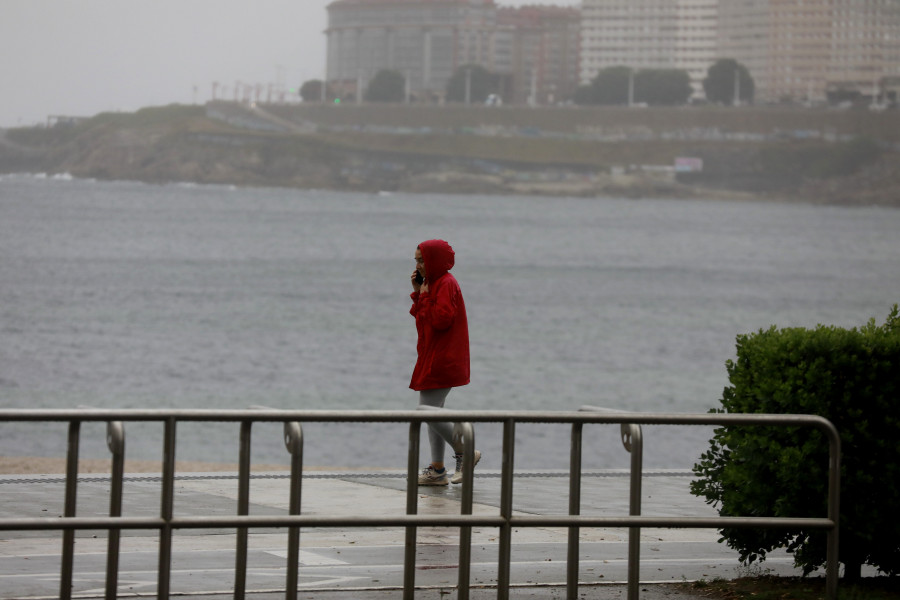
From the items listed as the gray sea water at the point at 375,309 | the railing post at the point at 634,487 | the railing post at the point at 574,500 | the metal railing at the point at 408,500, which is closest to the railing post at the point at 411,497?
the metal railing at the point at 408,500

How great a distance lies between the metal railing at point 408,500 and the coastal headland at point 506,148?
177 meters

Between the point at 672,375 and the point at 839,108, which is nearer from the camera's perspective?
the point at 672,375

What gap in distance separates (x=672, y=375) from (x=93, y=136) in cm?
14518

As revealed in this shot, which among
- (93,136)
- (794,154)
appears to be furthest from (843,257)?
(93,136)

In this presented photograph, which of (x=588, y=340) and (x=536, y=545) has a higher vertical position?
(x=536, y=545)

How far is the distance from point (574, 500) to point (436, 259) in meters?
2.85

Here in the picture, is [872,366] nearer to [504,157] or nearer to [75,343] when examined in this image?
[75,343]

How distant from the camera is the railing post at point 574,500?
5223 millimetres

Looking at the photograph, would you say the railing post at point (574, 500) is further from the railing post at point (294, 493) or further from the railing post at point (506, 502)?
the railing post at point (294, 493)

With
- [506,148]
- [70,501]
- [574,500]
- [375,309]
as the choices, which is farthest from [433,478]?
[506,148]

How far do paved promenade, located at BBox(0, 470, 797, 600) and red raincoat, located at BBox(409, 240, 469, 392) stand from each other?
68 cm

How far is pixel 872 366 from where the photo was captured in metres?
5.61

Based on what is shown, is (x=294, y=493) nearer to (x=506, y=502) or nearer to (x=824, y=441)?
(x=506, y=502)

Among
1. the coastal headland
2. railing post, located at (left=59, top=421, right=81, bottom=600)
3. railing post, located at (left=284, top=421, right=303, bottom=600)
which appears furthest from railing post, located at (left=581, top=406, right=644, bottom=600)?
the coastal headland
